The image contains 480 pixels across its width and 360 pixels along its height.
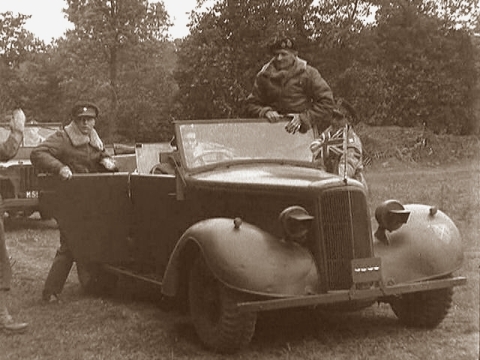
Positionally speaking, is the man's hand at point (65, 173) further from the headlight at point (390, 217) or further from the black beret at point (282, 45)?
the headlight at point (390, 217)

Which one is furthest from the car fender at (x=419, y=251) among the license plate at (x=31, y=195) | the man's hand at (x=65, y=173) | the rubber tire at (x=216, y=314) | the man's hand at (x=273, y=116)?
the license plate at (x=31, y=195)

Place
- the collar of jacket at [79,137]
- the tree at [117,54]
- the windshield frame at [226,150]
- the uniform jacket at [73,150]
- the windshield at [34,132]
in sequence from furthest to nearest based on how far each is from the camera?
the tree at [117,54] → the windshield at [34,132] → the collar of jacket at [79,137] → the uniform jacket at [73,150] → the windshield frame at [226,150]

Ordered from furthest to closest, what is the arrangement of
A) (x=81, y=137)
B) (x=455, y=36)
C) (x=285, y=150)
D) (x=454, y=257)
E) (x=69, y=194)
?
(x=455, y=36)
(x=81, y=137)
(x=69, y=194)
(x=285, y=150)
(x=454, y=257)

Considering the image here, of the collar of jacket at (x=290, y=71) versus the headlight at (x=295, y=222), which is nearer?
the headlight at (x=295, y=222)

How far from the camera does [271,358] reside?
5.68 m

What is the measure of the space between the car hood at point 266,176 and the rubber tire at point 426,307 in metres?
1.12

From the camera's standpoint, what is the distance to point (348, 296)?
18.6 ft

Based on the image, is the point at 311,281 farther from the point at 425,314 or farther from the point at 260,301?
the point at 425,314

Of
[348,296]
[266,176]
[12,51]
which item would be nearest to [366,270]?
[348,296]

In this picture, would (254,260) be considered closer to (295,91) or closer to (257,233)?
(257,233)

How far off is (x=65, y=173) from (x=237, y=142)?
1.70 meters

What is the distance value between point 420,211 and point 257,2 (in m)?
29.5

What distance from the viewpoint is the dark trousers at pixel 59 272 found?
25.9 ft

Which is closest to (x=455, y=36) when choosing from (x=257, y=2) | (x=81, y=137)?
(x=257, y=2)
